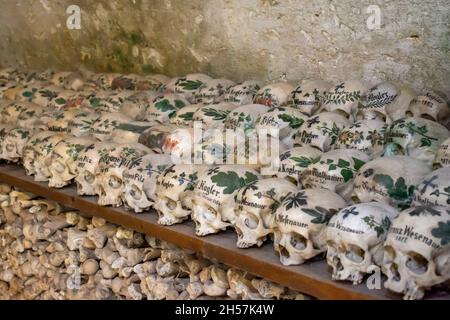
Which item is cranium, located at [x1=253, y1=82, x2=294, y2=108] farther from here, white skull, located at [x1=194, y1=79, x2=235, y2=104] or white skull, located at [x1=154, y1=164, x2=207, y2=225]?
white skull, located at [x1=154, y1=164, x2=207, y2=225]

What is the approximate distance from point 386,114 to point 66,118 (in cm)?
136

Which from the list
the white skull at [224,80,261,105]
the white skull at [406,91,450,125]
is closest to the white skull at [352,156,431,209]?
the white skull at [406,91,450,125]

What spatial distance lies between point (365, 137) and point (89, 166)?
0.96 meters

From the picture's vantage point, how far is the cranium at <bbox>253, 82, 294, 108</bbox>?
94.6 inches

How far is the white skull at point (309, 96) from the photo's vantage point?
2.29m

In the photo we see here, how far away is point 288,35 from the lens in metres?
2.63

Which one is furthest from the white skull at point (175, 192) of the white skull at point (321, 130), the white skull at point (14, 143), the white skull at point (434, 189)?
the white skull at point (14, 143)

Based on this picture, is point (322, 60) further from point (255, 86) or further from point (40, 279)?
point (40, 279)

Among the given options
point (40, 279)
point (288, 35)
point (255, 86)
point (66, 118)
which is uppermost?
point (288, 35)

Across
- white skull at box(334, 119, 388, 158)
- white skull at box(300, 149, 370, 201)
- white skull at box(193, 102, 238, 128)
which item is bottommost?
white skull at box(193, 102, 238, 128)

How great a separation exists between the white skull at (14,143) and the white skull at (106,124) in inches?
14.4

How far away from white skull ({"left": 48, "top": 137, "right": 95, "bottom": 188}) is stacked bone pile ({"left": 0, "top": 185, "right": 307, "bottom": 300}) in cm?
19

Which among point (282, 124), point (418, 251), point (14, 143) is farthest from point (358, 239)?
point (14, 143)
